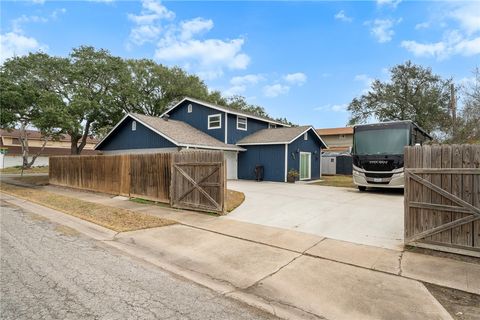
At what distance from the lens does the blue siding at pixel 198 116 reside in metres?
21.8

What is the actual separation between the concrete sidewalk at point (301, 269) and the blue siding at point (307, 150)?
43.6 feet

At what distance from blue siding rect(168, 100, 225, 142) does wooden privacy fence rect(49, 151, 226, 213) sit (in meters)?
8.99

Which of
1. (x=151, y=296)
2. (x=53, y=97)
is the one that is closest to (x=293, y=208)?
(x=151, y=296)

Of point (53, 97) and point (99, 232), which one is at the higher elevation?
point (53, 97)

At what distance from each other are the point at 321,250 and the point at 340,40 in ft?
40.9

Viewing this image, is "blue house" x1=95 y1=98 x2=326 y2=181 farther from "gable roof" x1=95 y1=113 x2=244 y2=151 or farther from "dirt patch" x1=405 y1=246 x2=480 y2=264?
"dirt patch" x1=405 y1=246 x2=480 y2=264

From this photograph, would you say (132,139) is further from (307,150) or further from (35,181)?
(307,150)

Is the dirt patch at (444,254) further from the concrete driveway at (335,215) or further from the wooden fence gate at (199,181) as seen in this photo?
the wooden fence gate at (199,181)

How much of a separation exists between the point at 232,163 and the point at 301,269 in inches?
676

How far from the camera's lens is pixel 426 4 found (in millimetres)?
11195

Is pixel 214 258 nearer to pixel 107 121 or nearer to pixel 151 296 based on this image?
pixel 151 296

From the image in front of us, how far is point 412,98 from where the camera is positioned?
32188 millimetres

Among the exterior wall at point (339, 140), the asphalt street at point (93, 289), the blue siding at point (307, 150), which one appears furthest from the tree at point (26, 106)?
the exterior wall at point (339, 140)

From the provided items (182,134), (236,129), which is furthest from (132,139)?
(236,129)
